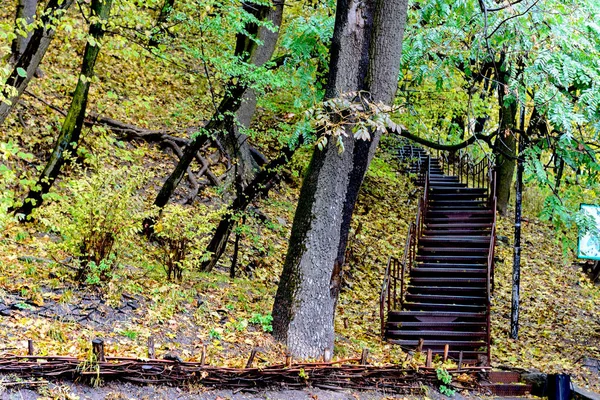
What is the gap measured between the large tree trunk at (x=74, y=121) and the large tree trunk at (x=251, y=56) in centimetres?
298

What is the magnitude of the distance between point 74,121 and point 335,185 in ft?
14.5

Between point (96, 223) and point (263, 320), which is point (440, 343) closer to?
point (263, 320)

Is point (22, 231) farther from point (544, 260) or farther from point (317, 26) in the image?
point (544, 260)

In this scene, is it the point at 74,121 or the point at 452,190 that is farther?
the point at 452,190

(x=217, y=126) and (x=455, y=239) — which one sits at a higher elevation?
(x=217, y=126)

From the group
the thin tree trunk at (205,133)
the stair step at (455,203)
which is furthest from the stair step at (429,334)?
the stair step at (455,203)

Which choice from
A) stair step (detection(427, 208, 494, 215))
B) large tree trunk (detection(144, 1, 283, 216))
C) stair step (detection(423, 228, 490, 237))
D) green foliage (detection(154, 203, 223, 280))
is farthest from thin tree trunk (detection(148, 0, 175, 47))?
stair step (detection(427, 208, 494, 215))

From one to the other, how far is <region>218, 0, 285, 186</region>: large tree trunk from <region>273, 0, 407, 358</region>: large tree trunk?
12.9 feet

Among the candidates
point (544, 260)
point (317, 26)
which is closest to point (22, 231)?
point (317, 26)

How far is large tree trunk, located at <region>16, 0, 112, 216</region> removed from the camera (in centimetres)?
844

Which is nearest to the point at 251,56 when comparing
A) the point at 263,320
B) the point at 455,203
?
the point at 263,320

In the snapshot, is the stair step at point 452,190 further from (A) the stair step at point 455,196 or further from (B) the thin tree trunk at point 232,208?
(B) the thin tree trunk at point 232,208

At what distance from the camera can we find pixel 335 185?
23.6 feet

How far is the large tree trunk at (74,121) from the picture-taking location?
8438 millimetres
